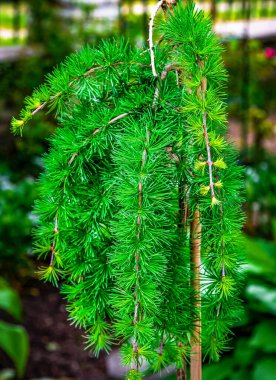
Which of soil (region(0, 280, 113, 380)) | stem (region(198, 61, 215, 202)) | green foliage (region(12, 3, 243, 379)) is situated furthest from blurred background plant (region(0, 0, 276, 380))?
stem (region(198, 61, 215, 202))

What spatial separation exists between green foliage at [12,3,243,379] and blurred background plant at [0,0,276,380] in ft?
1.01

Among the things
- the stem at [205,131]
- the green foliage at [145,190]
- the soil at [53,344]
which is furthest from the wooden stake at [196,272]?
the soil at [53,344]

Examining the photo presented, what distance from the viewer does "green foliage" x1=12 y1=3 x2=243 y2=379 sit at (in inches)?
51.7

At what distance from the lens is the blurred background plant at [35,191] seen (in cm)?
354

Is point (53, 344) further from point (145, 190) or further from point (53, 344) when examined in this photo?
point (145, 190)

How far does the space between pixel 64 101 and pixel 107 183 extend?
0.66 ft

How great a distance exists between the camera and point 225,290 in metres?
1.35

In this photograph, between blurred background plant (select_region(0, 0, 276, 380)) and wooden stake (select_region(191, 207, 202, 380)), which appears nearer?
wooden stake (select_region(191, 207, 202, 380))

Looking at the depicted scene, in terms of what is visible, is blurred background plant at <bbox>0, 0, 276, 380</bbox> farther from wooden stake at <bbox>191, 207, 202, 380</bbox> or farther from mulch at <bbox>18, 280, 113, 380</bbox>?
wooden stake at <bbox>191, 207, 202, 380</bbox>

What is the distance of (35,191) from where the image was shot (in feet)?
16.6

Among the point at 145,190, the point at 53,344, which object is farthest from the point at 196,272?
the point at 53,344

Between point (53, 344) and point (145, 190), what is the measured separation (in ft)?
11.2

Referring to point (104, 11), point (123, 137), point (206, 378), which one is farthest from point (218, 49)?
point (104, 11)

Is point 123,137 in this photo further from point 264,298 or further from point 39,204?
point 264,298
